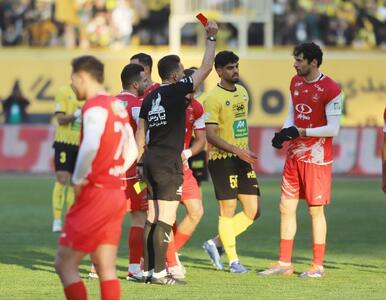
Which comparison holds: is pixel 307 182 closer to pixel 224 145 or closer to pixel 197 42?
pixel 224 145

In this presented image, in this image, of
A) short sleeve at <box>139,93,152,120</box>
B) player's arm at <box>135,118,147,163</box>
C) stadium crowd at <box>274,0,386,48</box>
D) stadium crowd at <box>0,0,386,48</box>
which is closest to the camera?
short sleeve at <box>139,93,152,120</box>

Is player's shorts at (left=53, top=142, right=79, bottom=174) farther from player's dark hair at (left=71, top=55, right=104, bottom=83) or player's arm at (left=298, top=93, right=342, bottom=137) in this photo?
player's dark hair at (left=71, top=55, right=104, bottom=83)

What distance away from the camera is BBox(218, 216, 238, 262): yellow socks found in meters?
12.2

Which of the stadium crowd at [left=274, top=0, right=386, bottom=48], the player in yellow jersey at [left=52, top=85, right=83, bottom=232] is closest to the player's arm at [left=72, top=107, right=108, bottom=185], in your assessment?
the player in yellow jersey at [left=52, top=85, right=83, bottom=232]

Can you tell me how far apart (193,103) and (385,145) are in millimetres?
1969

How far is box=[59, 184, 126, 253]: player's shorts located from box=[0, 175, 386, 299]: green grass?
213cm

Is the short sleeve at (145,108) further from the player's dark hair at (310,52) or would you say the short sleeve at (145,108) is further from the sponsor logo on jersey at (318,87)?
the sponsor logo on jersey at (318,87)

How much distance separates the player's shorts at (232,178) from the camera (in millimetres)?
12344

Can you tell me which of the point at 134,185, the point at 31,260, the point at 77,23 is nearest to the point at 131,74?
the point at 134,185

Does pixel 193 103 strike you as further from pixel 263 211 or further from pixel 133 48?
pixel 133 48

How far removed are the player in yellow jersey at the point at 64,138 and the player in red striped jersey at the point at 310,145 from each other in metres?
4.20

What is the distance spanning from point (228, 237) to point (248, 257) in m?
1.19

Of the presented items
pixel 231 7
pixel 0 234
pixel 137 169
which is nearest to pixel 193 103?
pixel 137 169

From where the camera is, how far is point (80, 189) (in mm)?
8156
